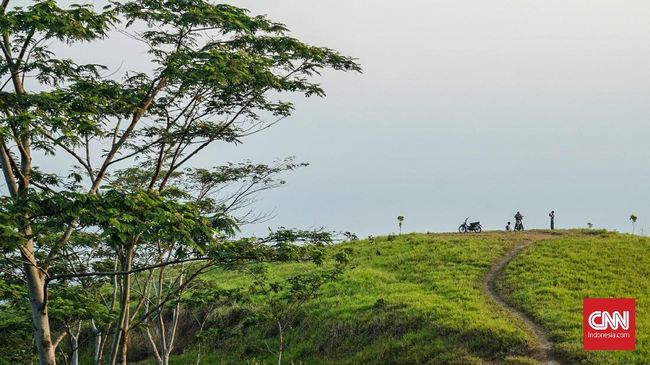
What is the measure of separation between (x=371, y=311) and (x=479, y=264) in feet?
31.1

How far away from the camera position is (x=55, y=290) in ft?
61.9

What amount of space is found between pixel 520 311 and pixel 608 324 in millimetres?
4152

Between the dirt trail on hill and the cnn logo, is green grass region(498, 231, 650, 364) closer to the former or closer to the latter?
the dirt trail on hill

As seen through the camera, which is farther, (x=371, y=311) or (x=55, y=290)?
(x=371, y=311)

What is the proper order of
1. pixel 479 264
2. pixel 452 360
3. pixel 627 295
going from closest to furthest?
pixel 452 360, pixel 627 295, pixel 479 264

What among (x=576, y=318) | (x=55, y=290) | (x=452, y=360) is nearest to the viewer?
(x=55, y=290)

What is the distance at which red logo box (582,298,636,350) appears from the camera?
75.9 ft

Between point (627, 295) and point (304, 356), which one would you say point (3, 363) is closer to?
point (304, 356)

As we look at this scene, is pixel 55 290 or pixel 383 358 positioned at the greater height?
pixel 55 290

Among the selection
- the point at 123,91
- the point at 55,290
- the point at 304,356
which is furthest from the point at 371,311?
the point at 123,91

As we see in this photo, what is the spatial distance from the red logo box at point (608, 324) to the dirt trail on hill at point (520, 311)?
1.33 meters

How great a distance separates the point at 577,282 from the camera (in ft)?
104

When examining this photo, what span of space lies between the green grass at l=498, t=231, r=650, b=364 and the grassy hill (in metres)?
0.06

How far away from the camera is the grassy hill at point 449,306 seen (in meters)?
24.7
